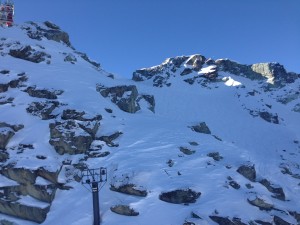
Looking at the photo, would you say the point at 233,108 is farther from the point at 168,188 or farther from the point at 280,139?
the point at 168,188

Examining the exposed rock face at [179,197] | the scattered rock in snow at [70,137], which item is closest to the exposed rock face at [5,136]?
the scattered rock in snow at [70,137]

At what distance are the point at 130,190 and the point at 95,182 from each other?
3406 millimetres

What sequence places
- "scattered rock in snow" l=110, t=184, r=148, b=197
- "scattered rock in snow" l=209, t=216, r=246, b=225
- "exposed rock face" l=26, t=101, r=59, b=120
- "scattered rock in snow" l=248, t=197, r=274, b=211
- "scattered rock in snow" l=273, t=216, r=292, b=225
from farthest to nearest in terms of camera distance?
"exposed rock face" l=26, t=101, r=59, b=120, "scattered rock in snow" l=248, t=197, r=274, b=211, "scattered rock in snow" l=110, t=184, r=148, b=197, "scattered rock in snow" l=273, t=216, r=292, b=225, "scattered rock in snow" l=209, t=216, r=246, b=225

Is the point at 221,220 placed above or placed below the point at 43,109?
below

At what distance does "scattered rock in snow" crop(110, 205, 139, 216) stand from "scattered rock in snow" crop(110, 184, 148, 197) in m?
2.13

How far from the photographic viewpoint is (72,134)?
3553 cm

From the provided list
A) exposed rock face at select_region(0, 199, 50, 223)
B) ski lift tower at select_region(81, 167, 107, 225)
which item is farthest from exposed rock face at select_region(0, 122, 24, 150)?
ski lift tower at select_region(81, 167, 107, 225)

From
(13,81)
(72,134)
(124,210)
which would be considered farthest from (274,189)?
(13,81)

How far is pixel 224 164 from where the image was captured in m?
36.2

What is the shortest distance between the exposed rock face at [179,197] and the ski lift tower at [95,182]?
475 cm

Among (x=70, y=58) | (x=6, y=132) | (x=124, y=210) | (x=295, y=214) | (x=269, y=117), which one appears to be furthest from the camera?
(x=269, y=117)

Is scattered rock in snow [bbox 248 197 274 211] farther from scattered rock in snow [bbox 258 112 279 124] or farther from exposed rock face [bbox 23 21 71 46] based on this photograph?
scattered rock in snow [bbox 258 112 279 124]

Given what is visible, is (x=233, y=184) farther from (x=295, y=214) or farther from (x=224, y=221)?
(x=224, y=221)

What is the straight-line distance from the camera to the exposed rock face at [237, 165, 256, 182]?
35344 mm
